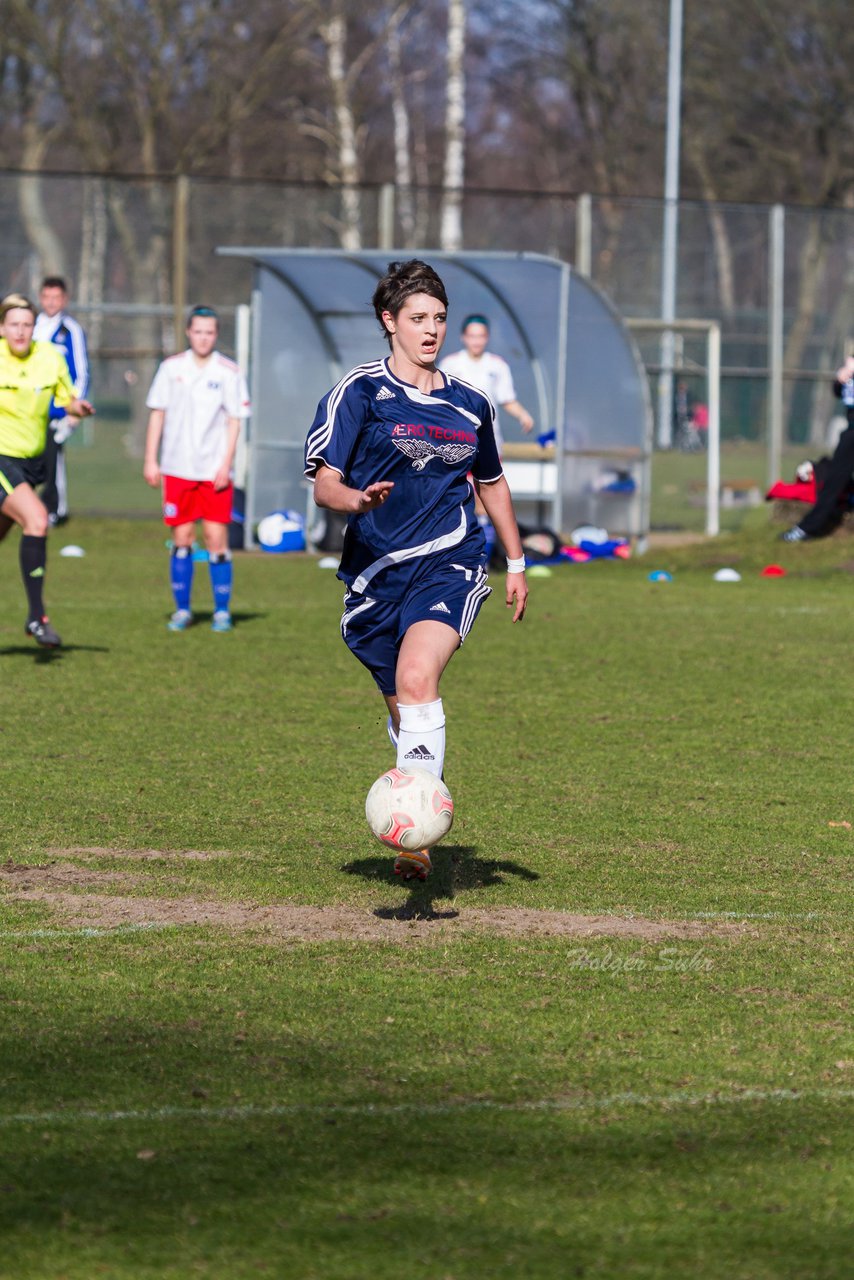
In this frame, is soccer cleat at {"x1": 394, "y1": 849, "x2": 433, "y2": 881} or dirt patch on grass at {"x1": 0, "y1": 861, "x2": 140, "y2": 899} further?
dirt patch on grass at {"x1": 0, "y1": 861, "x2": 140, "y2": 899}

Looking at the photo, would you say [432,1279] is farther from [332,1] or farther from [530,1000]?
[332,1]

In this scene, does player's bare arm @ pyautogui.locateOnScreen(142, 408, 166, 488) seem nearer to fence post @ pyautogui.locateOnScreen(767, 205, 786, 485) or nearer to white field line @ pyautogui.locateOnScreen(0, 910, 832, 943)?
white field line @ pyautogui.locateOnScreen(0, 910, 832, 943)

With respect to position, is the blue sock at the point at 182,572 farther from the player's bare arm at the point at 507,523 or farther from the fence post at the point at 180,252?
the fence post at the point at 180,252

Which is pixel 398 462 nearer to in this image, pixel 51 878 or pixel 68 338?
pixel 51 878

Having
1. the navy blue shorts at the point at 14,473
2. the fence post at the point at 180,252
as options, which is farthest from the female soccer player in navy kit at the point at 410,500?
the fence post at the point at 180,252

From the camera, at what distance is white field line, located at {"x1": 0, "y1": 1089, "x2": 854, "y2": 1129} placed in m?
3.93

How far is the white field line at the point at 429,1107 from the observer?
3.93 m

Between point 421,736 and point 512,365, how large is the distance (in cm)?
1540

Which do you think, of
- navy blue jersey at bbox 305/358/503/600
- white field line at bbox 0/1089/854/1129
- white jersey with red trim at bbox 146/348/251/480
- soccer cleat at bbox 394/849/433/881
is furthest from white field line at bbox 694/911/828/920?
white jersey with red trim at bbox 146/348/251/480

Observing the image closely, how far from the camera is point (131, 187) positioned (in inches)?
856

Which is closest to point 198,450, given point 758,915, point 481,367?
point 481,367

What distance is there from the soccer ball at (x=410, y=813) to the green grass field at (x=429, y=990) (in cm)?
28

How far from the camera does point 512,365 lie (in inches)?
818

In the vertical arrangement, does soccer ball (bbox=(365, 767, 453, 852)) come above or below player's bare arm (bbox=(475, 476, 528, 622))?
below
